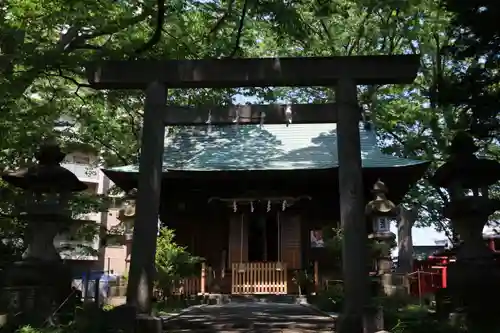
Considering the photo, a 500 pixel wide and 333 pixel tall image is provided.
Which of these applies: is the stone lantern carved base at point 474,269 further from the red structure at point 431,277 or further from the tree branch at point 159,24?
the red structure at point 431,277

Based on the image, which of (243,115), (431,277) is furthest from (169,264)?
(431,277)

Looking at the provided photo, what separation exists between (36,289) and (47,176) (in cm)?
222

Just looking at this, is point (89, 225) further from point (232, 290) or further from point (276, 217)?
point (276, 217)

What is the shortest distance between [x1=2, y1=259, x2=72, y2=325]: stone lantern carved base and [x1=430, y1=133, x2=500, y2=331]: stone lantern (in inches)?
272

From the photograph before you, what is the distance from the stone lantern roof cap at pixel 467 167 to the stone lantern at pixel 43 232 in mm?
7254

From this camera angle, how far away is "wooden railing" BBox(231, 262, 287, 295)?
16328mm

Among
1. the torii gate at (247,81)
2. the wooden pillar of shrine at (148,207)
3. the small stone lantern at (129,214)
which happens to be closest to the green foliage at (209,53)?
the torii gate at (247,81)

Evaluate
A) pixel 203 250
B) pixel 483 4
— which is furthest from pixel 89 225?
pixel 483 4

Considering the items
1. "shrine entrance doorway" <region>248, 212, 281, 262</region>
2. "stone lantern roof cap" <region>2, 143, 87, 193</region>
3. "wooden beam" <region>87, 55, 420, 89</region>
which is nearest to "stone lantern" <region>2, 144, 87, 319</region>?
"stone lantern roof cap" <region>2, 143, 87, 193</region>

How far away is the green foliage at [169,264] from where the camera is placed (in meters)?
13.3

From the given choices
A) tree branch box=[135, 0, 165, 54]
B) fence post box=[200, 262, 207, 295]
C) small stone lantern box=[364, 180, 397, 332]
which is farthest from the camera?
fence post box=[200, 262, 207, 295]

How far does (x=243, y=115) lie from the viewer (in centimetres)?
925

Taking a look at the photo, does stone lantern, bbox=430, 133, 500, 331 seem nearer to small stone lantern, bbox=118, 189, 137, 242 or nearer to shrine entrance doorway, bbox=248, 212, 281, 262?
small stone lantern, bbox=118, 189, 137, 242

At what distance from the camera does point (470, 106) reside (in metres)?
8.84
